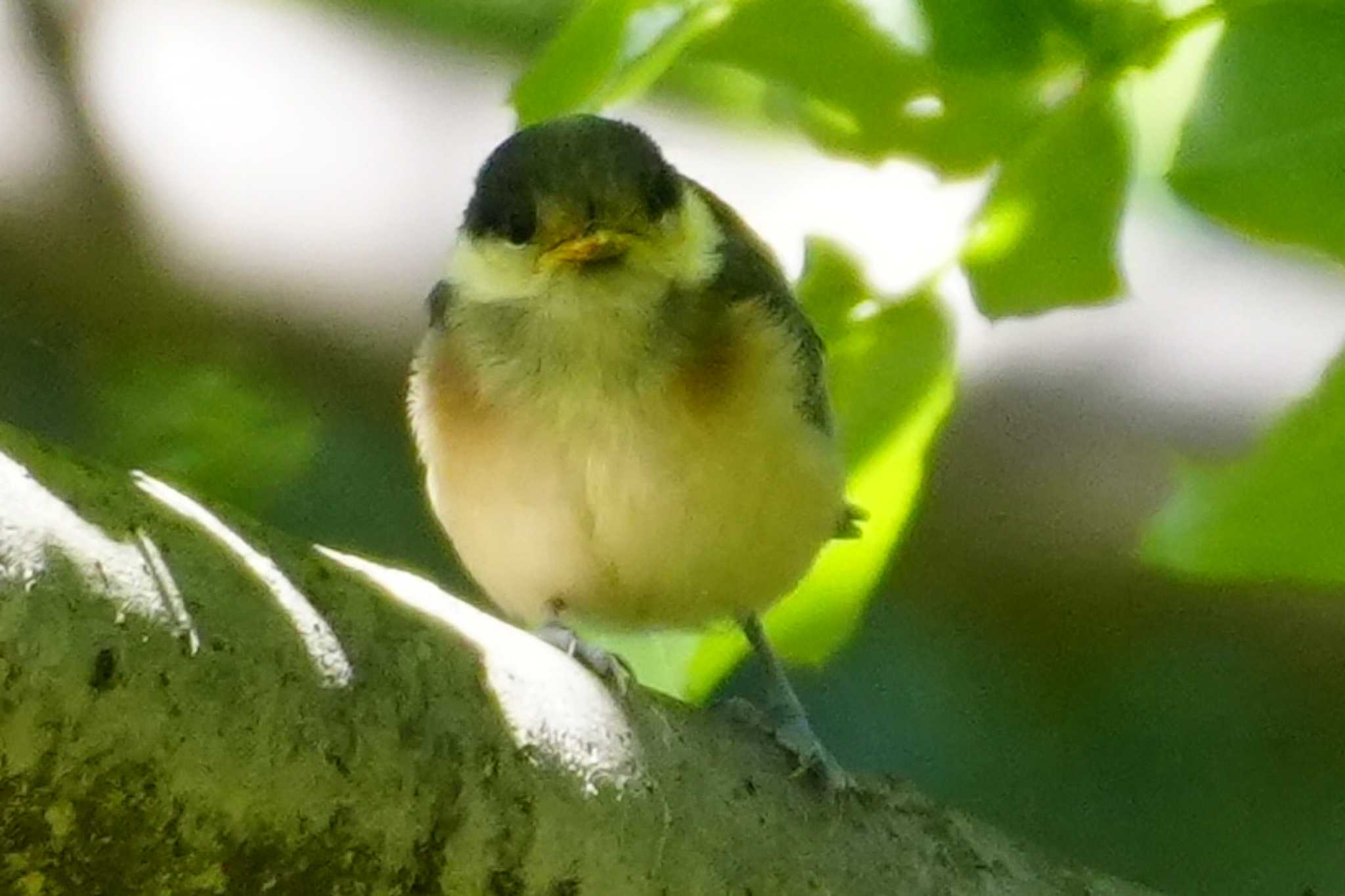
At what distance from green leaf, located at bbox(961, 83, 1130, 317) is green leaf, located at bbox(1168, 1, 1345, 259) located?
71mm

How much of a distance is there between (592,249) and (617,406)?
0.40 ft

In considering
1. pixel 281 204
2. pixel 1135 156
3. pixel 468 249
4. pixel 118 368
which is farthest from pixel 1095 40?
pixel 281 204

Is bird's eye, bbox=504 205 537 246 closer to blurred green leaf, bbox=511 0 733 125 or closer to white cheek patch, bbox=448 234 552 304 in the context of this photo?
white cheek patch, bbox=448 234 552 304

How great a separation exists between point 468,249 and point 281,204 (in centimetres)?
45

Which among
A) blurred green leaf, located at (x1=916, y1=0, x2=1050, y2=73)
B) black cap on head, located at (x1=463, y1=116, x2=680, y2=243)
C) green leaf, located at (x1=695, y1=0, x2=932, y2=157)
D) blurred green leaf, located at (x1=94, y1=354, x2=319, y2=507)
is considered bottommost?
black cap on head, located at (x1=463, y1=116, x2=680, y2=243)

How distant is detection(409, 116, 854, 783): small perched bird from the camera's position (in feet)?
3.51

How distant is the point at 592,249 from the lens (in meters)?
1.15

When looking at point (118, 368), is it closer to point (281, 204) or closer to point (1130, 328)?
point (281, 204)

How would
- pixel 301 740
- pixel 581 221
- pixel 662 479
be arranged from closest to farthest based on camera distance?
pixel 301 740
pixel 662 479
pixel 581 221

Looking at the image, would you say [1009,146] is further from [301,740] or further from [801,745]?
[301,740]

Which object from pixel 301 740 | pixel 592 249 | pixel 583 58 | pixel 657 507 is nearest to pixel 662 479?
pixel 657 507

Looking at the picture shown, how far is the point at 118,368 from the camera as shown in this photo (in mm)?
1347

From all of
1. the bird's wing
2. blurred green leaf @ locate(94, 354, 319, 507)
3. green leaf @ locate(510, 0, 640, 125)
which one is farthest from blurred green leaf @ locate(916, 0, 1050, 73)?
blurred green leaf @ locate(94, 354, 319, 507)

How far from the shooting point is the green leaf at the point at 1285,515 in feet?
2.20
